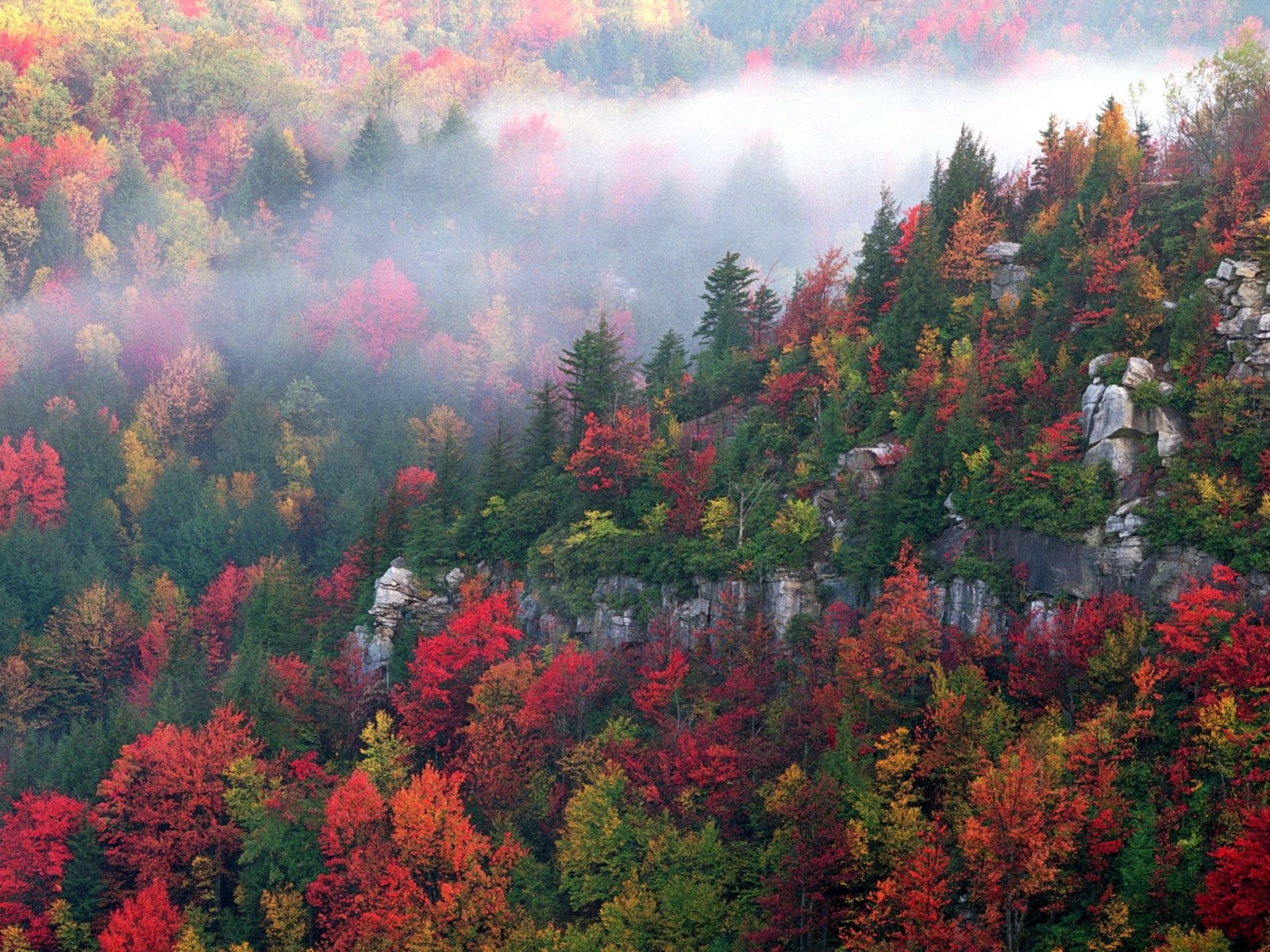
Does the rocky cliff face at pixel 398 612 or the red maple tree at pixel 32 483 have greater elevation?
the rocky cliff face at pixel 398 612

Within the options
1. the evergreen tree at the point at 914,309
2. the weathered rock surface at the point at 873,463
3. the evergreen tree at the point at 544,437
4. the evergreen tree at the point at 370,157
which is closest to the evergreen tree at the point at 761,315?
the evergreen tree at the point at 914,309

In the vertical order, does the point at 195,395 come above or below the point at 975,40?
below

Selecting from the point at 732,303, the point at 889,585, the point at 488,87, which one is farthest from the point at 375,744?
the point at 488,87

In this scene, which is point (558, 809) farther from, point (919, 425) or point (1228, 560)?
point (1228, 560)

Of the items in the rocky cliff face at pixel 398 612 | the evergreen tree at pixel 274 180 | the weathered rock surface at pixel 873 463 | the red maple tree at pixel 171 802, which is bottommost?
the red maple tree at pixel 171 802

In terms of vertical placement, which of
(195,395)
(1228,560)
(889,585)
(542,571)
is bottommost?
(195,395)

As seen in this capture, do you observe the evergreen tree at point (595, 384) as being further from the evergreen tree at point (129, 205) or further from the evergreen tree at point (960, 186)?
the evergreen tree at point (129, 205)
